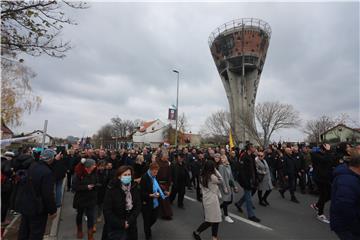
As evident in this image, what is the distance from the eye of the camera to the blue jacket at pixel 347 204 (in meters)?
2.84

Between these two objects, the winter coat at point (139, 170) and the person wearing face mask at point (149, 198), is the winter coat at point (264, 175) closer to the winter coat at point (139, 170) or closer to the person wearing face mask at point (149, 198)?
the winter coat at point (139, 170)

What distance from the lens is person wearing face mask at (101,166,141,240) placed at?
3.69 m

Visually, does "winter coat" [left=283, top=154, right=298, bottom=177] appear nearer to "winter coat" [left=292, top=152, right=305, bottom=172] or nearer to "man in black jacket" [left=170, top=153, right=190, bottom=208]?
"winter coat" [left=292, top=152, right=305, bottom=172]

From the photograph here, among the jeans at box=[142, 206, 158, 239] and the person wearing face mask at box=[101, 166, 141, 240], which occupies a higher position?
the person wearing face mask at box=[101, 166, 141, 240]

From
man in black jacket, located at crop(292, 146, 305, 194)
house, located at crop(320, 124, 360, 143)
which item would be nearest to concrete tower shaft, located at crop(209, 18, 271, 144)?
house, located at crop(320, 124, 360, 143)

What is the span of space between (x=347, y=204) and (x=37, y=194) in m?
4.45

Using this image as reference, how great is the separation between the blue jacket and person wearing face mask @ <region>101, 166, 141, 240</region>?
113 inches

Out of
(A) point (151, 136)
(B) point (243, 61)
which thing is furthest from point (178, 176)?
(A) point (151, 136)

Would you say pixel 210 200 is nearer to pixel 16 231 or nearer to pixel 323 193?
pixel 323 193

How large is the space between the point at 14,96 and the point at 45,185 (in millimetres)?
17957

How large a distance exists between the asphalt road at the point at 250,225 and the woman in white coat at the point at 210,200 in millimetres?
606

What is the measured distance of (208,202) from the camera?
4984 mm

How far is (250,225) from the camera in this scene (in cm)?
620

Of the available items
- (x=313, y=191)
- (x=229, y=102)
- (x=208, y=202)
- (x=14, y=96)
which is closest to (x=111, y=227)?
(x=208, y=202)
